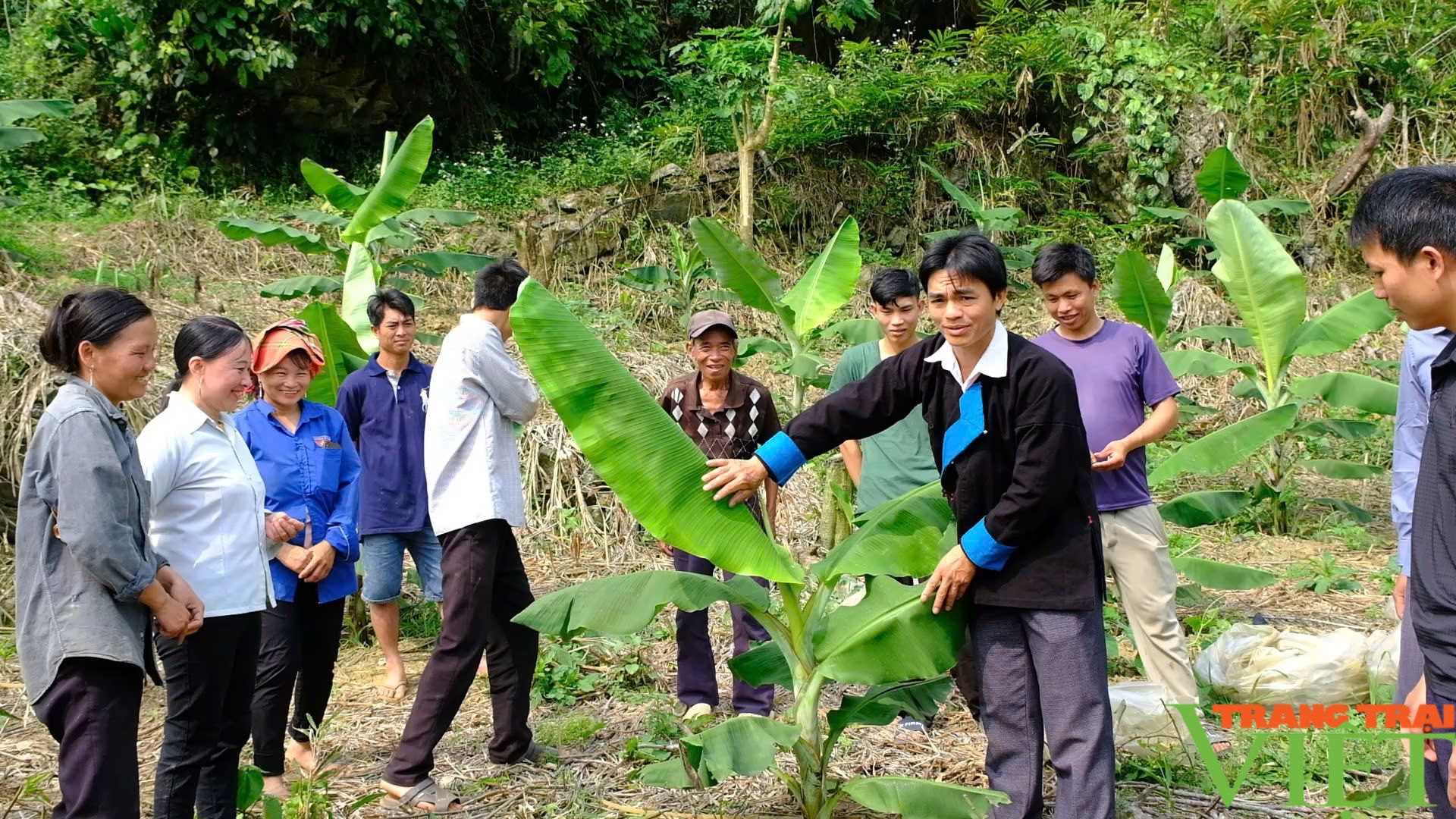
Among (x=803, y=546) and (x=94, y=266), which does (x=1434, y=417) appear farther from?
(x=94, y=266)

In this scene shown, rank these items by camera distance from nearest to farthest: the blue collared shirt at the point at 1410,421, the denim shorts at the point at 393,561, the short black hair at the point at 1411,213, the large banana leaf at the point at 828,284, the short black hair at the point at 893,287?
the short black hair at the point at 1411,213, the blue collared shirt at the point at 1410,421, the short black hair at the point at 893,287, the denim shorts at the point at 393,561, the large banana leaf at the point at 828,284

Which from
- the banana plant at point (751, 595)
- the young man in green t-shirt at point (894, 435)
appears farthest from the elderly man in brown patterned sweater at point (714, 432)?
the banana plant at point (751, 595)

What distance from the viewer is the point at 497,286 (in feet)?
12.6

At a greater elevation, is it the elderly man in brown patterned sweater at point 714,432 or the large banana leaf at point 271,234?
the large banana leaf at point 271,234

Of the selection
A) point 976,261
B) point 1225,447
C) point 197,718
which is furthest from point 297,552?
point 1225,447

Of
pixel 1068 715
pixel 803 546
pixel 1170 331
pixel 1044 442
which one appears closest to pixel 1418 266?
pixel 1044 442

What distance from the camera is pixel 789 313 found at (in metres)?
5.87

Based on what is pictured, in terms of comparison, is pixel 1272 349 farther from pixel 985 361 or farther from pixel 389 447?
pixel 389 447

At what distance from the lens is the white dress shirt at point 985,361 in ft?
9.06

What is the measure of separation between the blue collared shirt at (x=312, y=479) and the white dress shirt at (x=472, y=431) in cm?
48

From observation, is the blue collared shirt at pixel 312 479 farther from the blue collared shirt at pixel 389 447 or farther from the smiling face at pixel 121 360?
the smiling face at pixel 121 360

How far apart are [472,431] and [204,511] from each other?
3.19 ft

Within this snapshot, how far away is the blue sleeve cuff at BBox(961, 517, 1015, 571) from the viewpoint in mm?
2744

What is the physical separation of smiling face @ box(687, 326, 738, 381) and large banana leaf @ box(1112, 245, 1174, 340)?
2.31 m
